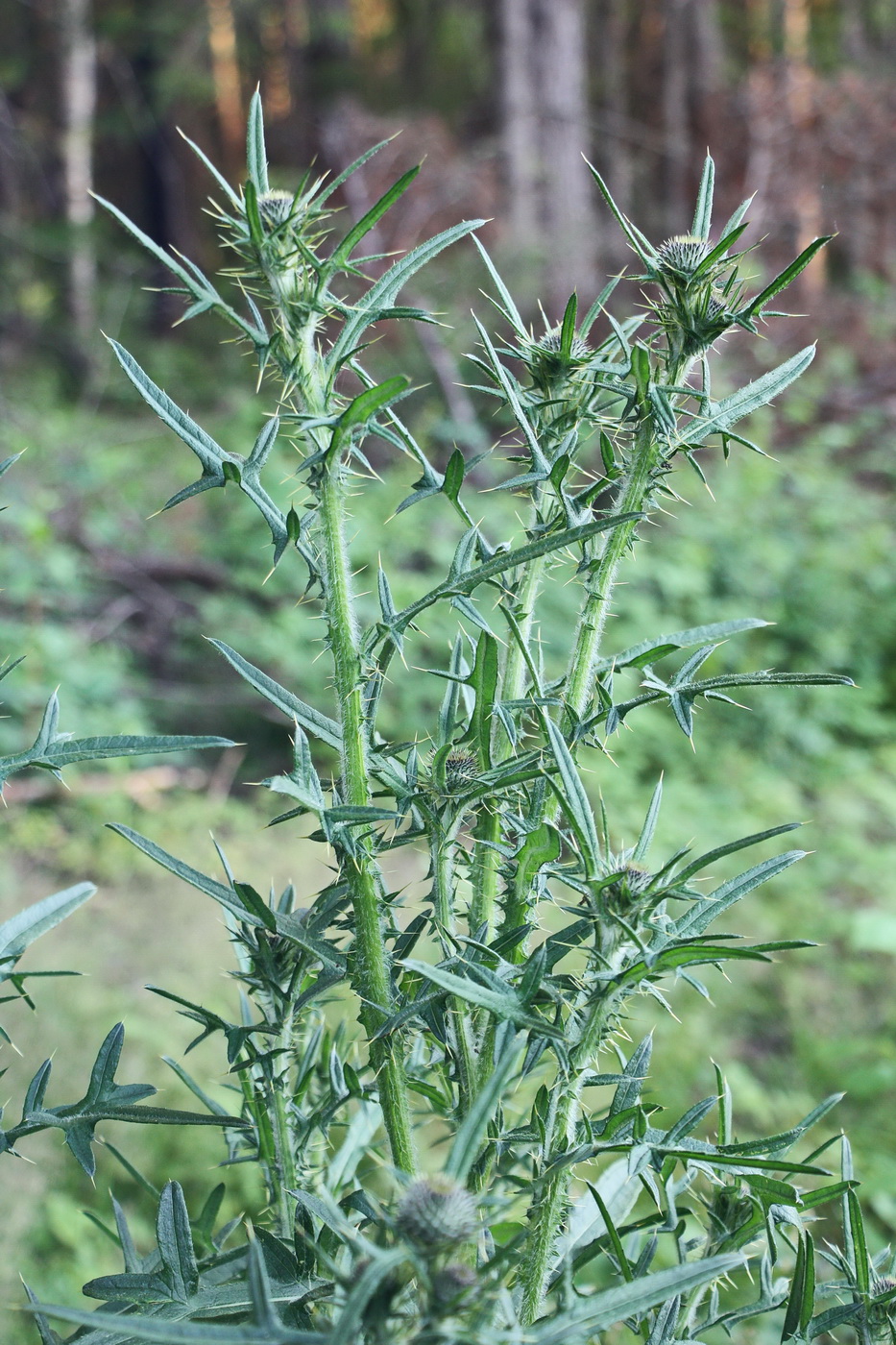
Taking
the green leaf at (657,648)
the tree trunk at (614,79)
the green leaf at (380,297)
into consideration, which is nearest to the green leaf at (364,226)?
the green leaf at (380,297)

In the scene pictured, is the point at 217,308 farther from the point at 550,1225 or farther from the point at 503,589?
the point at 550,1225

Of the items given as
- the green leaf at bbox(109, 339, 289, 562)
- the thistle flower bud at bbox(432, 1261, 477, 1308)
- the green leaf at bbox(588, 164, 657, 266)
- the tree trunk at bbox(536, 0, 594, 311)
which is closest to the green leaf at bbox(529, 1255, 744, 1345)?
the thistle flower bud at bbox(432, 1261, 477, 1308)

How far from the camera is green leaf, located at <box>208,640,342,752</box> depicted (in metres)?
0.55

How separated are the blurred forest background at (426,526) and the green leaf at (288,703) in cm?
12

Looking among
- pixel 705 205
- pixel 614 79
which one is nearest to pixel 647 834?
pixel 705 205

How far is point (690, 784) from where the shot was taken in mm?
3529

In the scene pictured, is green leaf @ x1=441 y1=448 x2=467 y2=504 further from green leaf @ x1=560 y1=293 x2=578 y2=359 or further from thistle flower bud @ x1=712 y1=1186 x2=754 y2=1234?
thistle flower bud @ x1=712 y1=1186 x2=754 y2=1234

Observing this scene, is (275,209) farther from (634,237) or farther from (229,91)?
(229,91)

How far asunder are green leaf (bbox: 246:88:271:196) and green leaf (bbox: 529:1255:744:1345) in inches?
21.1

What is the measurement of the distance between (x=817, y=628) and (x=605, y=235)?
3.34 metres

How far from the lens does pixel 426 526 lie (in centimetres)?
417

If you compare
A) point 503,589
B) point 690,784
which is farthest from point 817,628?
point 503,589

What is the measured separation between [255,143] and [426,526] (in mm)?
3652

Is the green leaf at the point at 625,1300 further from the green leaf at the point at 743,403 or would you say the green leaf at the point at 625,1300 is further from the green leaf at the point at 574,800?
the green leaf at the point at 743,403
